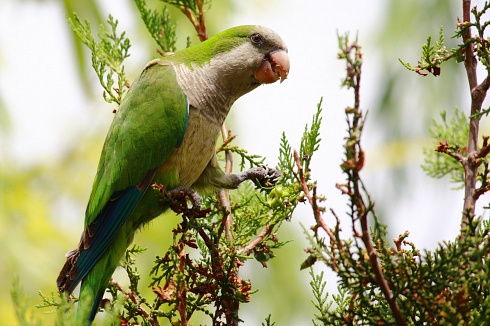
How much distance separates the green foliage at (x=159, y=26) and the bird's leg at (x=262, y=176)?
71 centimetres

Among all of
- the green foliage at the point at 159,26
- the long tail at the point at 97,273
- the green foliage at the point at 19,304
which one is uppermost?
the green foliage at the point at 159,26

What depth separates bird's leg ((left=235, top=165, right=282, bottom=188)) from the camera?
7.38 ft

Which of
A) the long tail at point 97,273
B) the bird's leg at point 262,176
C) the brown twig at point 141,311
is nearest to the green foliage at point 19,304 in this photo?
the brown twig at point 141,311

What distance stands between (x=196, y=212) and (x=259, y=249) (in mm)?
267

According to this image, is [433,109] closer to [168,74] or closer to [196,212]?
[168,74]

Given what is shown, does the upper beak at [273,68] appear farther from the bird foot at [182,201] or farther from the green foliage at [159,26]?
the bird foot at [182,201]

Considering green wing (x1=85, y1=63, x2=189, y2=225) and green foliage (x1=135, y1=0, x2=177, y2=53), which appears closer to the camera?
green wing (x1=85, y1=63, x2=189, y2=225)

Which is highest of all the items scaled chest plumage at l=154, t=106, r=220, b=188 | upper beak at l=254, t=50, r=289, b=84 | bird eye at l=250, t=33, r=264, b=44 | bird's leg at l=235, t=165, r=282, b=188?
bird eye at l=250, t=33, r=264, b=44

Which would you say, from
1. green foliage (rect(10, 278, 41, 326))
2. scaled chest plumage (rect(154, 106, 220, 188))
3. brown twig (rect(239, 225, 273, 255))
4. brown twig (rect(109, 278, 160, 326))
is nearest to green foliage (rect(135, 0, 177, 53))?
scaled chest plumage (rect(154, 106, 220, 188))

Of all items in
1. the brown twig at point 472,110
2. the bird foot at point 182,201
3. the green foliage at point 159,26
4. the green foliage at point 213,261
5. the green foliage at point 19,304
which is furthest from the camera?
the green foliage at point 159,26

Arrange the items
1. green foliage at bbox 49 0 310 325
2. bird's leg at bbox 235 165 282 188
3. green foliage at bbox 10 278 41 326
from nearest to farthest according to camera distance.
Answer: green foliage at bbox 10 278 41 326 → green foliage at bbox 49 0 310 325 → bird's leg at bbox 235 165 282 188

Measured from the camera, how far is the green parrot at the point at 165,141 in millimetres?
2217

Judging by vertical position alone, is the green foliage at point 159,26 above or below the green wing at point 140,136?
above

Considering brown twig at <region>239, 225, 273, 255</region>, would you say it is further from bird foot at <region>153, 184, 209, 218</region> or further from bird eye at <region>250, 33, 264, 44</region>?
bird eye at <region>250, 33, 264, 44</region>
